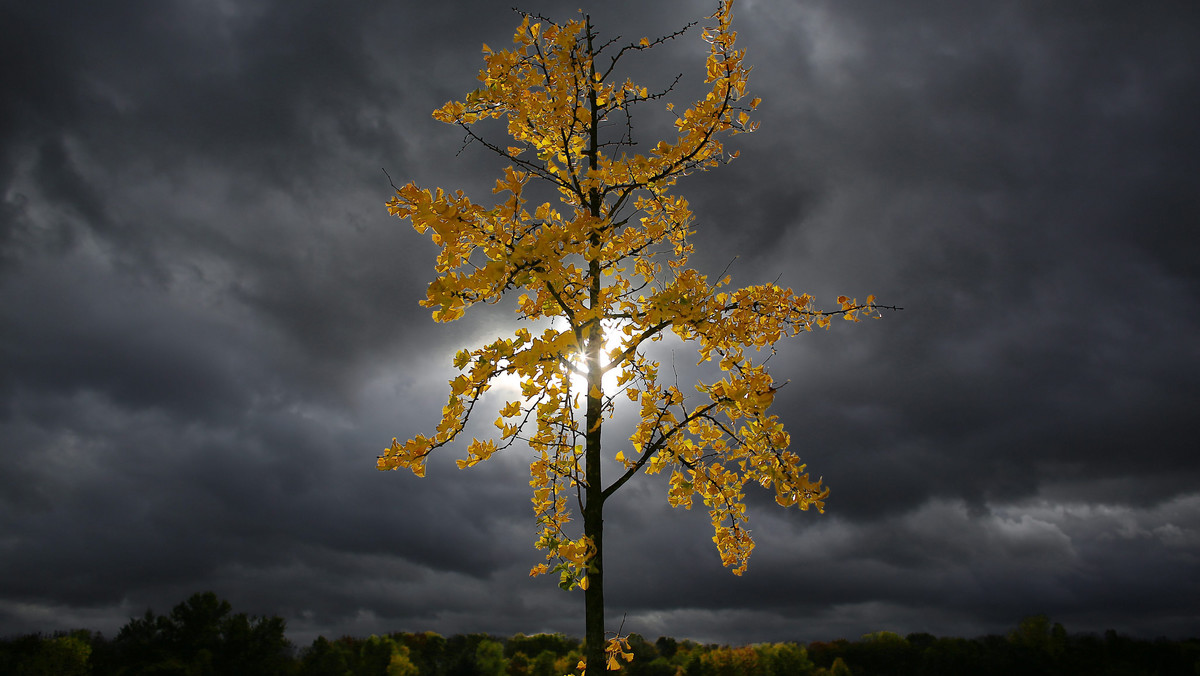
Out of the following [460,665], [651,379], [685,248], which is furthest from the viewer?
[460,665]

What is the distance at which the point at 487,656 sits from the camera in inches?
1034

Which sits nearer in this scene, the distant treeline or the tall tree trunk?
the tall tree trunk

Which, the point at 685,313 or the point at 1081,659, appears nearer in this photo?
the point at 685,313

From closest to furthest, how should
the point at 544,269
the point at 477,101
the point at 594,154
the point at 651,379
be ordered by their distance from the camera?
the point at 544,269
the point at 651,379
the point at 477,101
the point at 594,154

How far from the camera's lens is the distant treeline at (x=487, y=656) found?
24047mm

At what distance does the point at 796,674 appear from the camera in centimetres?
3381

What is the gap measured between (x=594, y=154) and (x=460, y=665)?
2629cm

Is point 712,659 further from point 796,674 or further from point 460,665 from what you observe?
point 460,665

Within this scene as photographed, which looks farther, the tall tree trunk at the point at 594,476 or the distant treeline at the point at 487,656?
the distant treeline at the point at 487,656

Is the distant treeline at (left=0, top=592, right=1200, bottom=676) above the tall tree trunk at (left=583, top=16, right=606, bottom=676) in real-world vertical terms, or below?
below

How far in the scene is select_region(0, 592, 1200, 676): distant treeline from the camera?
24.0 meters

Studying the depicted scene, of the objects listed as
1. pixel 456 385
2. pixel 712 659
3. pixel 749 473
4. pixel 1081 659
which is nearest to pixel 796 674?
pixel 712 659

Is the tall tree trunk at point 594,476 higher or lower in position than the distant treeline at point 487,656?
higher

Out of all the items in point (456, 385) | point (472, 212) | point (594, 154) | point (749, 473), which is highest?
point (594, 154)
